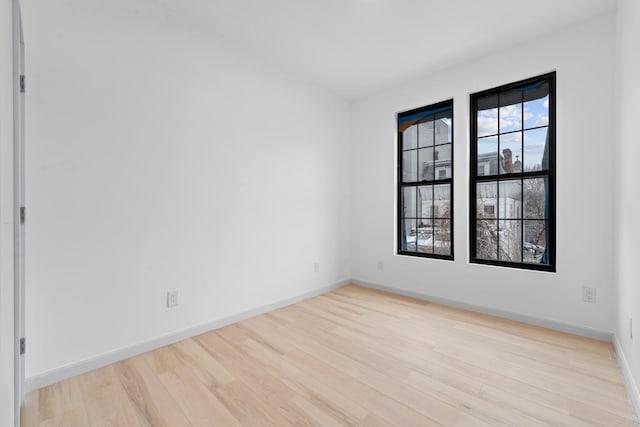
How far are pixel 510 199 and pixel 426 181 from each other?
89 cm

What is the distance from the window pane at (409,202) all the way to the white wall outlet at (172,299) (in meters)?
2.71

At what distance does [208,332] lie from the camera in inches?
99.2

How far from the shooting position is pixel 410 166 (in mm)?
3705

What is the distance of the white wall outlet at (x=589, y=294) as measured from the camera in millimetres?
2398

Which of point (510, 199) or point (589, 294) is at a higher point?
point (510, 199)

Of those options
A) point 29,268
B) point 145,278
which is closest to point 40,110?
point 29,268

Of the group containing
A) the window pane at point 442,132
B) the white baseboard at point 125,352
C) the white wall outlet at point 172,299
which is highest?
the window pane at point 442,132

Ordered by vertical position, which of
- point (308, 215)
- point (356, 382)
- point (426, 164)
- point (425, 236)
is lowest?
point (356, 382)

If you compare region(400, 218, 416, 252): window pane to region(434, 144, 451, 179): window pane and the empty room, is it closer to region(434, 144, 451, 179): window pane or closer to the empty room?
the empty room

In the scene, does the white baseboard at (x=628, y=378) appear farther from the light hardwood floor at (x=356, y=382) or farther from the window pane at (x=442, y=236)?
the window pane at (x=442, y=236)

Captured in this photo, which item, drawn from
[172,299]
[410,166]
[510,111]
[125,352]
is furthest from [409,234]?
[125,352]

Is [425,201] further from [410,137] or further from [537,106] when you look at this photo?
[537,106]

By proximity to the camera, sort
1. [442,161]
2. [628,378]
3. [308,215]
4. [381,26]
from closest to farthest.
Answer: [628,378] → [381,26] → [442,161] → [308,215]

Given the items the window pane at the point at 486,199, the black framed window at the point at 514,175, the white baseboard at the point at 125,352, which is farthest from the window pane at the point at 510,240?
the white baseboard at the point at 125,352
